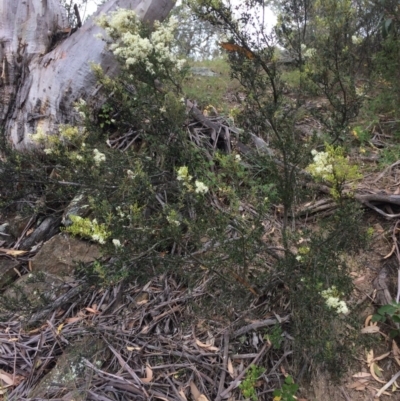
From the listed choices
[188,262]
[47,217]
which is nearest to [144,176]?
[188,262]

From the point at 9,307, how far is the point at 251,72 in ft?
7.04

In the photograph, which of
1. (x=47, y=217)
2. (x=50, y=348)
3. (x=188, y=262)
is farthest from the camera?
(x=47, y=217)

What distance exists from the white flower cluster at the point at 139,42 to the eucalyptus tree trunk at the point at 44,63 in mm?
1510

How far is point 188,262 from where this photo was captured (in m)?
2.45

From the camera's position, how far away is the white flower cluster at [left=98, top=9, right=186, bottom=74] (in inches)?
92.4

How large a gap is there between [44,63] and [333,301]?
3818 millimetres

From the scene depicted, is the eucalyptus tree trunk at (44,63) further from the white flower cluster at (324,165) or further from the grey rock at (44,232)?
the white flower cluster at (324,165)

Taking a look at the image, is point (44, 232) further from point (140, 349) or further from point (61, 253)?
point (140, 349)

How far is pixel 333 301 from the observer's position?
76.6 inches

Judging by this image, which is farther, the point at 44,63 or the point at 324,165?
the point at 44,63

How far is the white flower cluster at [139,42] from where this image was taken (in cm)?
235

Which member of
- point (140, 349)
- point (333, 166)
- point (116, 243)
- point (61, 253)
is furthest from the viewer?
point (61, 253)

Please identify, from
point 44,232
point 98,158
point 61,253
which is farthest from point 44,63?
point 98,158

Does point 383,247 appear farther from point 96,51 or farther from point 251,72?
point 96,51
